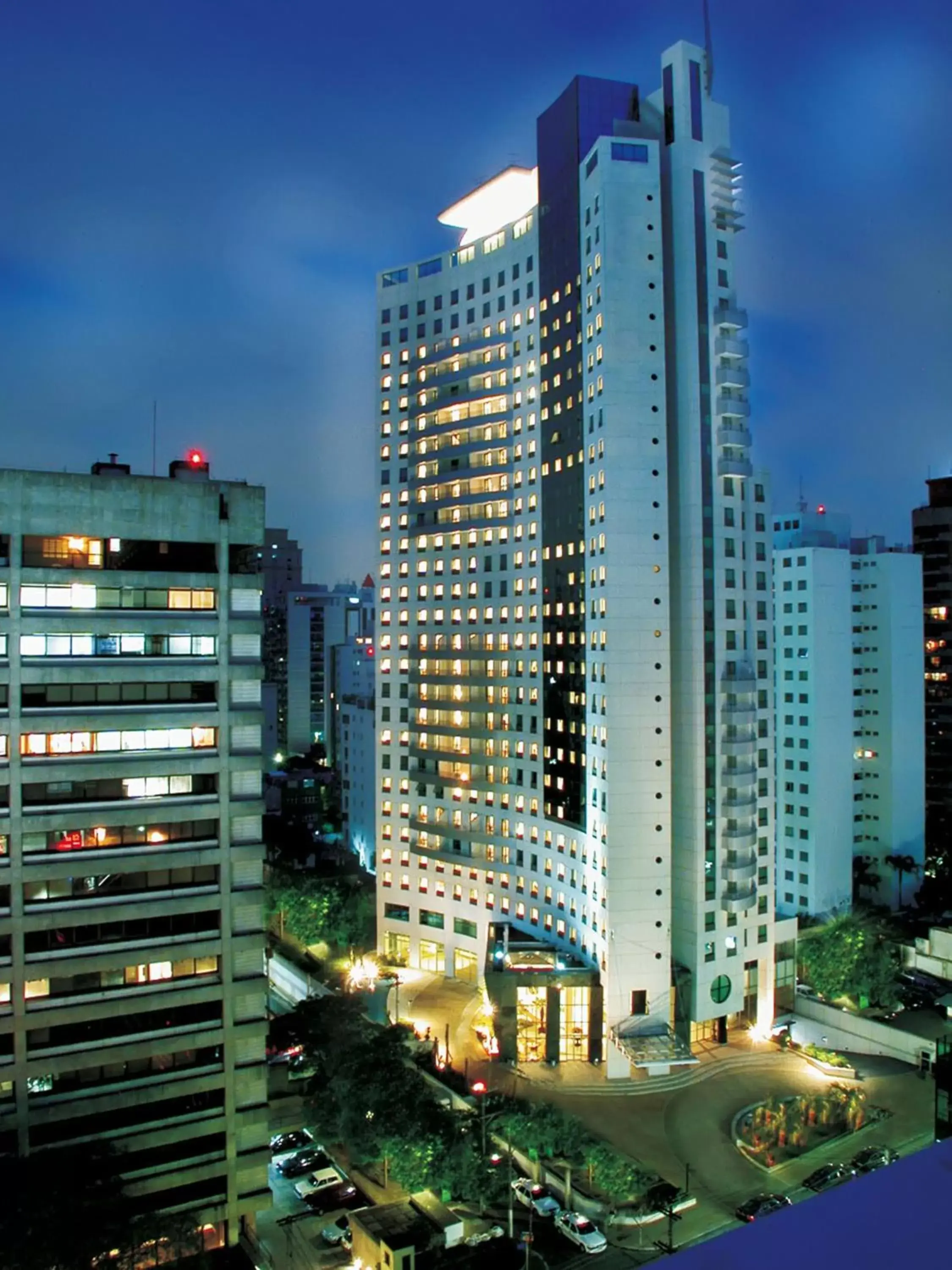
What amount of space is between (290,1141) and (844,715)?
25175mm

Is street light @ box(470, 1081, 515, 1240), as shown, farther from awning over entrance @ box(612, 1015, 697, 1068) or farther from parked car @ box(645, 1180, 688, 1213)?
awning over entrance @ box(612, 1015, 697, 1068)

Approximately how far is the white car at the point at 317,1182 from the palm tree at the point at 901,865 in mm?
26676

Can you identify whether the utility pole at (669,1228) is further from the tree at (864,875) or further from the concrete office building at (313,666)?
the concrete office building at (313,666)

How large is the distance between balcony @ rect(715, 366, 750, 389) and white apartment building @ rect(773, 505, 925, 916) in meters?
10.5

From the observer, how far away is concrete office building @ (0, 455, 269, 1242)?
1633cm

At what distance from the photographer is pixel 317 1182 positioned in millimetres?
20062

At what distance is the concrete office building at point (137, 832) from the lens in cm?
1633

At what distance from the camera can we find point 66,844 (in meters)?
16.8

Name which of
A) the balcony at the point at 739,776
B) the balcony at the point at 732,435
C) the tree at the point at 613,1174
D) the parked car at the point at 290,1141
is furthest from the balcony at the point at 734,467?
the parked car at the point at 290,1141

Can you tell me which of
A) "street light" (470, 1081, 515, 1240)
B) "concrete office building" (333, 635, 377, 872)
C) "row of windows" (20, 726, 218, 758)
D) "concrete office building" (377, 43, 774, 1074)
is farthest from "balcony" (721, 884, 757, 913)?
"concrete office building" (333, 635, 377, 872)

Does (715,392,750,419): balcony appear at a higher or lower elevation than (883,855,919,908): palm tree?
higher

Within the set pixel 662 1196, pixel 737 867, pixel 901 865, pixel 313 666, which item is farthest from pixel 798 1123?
pixel 313 666

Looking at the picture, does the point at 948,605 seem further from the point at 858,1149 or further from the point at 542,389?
the point at 858,1149

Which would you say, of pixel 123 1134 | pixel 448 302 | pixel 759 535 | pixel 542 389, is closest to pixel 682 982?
pixel 759 535
